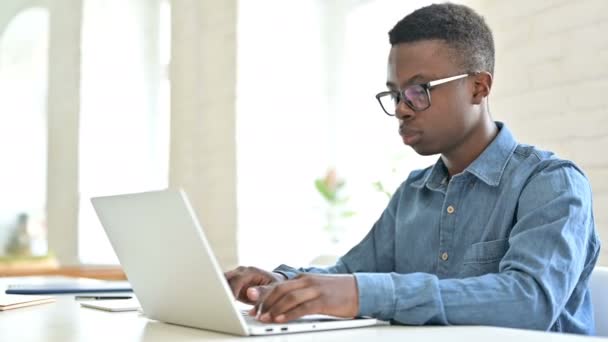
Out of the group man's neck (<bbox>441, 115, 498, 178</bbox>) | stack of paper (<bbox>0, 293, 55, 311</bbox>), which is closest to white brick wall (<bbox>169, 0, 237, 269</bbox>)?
stack of paper (<bbox>0, 293, 55, 311</bbox>)

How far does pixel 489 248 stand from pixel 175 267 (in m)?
0.57

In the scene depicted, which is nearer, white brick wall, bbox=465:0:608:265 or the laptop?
the laptop

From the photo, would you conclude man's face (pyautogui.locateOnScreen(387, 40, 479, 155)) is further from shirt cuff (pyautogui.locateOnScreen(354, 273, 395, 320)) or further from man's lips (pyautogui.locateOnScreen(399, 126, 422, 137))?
shirt cuff (pyautogui.locateOnScreen(354, 273, 395, 320))

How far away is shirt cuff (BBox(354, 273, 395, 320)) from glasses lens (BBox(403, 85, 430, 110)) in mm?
487

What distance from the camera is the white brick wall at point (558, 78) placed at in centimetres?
201

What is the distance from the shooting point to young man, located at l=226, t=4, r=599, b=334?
1032 millimetres

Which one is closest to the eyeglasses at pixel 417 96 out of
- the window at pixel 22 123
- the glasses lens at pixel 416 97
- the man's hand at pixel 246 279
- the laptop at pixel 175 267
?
the glasses lens at pixel 416 97

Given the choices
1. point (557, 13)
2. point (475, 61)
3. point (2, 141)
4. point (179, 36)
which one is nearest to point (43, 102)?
point (2, 141)

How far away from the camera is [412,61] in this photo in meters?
1.48

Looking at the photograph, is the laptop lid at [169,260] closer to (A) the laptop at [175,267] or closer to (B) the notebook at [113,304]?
(A) the laptop at [175,267]

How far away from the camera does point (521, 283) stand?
1.08 m

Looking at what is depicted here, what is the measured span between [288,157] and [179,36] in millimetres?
857

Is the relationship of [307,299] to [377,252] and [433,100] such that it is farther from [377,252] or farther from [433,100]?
[377,252]

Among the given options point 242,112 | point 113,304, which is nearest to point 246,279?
point 113,304
